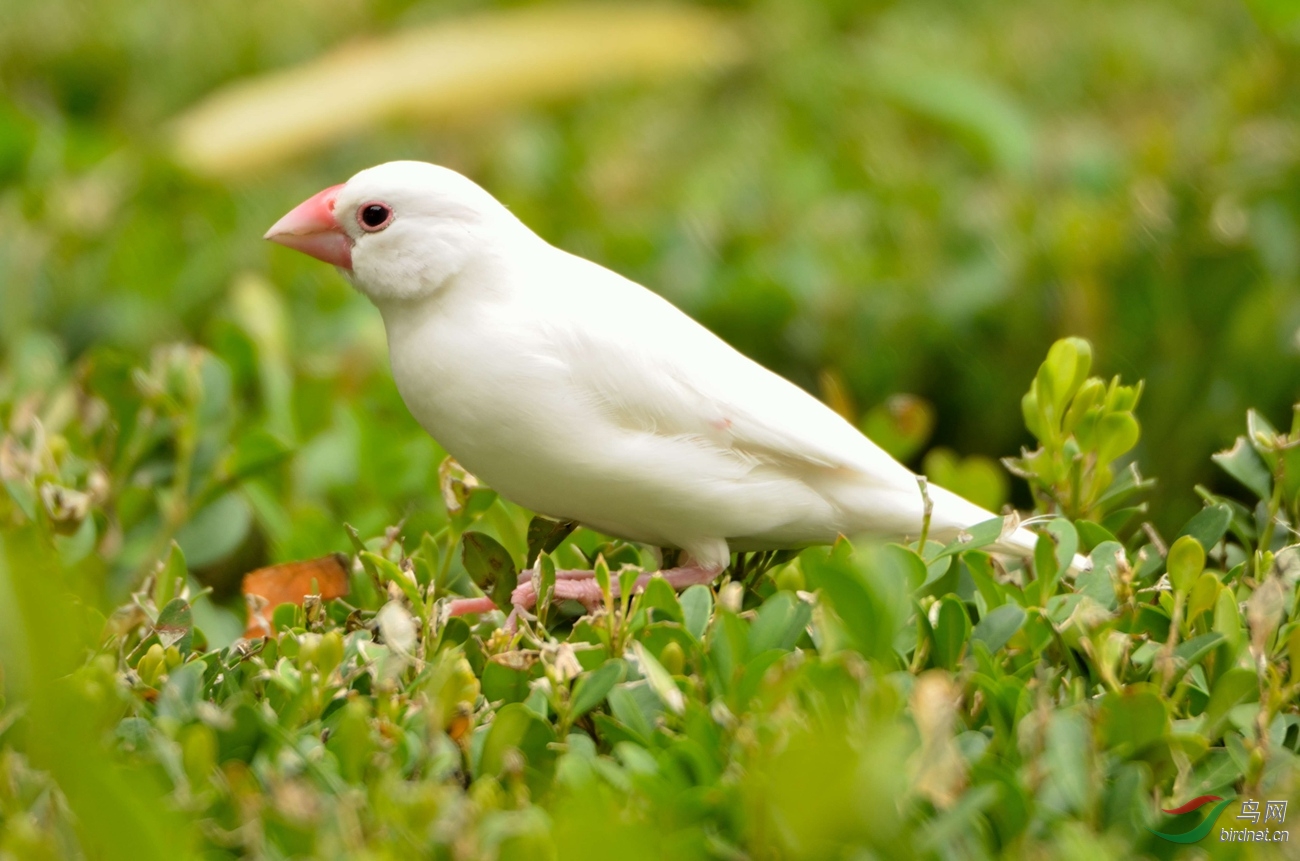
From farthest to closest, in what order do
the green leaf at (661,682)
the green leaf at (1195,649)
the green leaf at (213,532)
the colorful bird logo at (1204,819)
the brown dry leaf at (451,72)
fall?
the brown dry leaf at (451,72)
the green leaf at (213,532)
the green leaf at (1195,649)
the green leaf at (661,682)
the colorful bird logo at (1204,819)

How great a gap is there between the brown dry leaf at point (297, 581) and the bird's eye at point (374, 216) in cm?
65

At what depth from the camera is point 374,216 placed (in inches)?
102

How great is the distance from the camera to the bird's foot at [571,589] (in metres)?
2.43

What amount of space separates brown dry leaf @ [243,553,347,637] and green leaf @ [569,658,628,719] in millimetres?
780

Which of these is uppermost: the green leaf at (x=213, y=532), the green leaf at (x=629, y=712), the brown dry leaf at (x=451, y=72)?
the brown dry leaf at (x=451, y=72)

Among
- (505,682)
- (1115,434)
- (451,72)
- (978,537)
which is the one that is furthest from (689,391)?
(451,72)

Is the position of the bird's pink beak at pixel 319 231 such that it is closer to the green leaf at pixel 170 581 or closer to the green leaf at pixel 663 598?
the green leaf at pixel 170 581

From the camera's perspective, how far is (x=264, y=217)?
512 centimetres

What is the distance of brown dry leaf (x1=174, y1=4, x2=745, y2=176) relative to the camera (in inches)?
258

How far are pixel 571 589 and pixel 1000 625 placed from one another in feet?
2.62

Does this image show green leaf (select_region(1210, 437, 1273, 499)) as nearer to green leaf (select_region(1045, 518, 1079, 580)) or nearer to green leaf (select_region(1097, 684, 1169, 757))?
green leaf (select_region(1045, 518, 1079, 580))

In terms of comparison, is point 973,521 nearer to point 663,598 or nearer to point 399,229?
point 663,598

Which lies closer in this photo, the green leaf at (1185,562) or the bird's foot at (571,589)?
the green leaf at (1185,562)

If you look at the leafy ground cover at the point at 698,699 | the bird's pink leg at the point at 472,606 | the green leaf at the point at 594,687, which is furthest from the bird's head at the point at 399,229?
the green leaf at the point at 594,687
